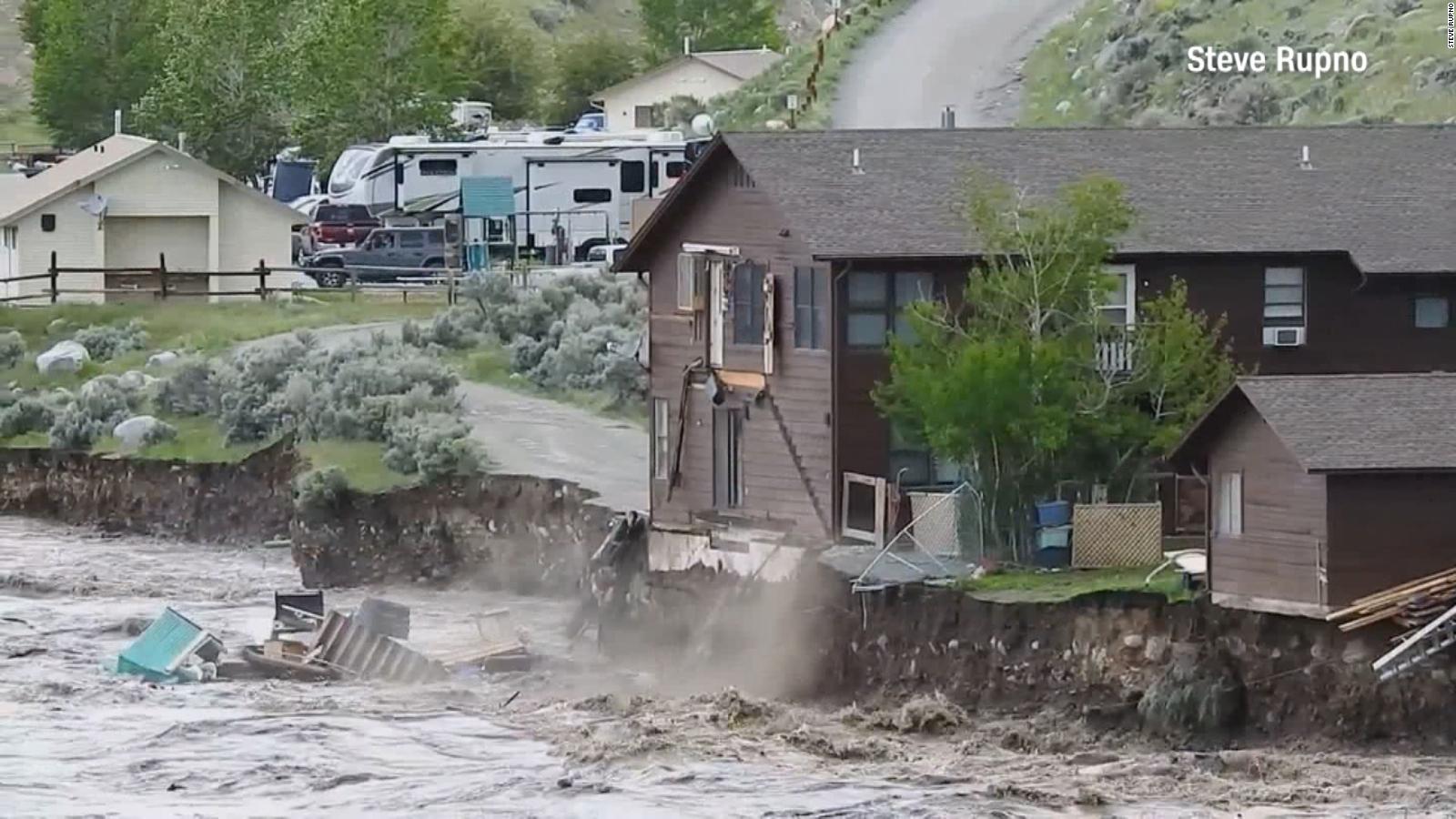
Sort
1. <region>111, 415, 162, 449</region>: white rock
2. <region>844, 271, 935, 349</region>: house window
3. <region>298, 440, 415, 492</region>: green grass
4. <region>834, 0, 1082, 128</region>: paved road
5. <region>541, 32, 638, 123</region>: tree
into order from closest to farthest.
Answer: <region>844, 271, 935, 349</region>: house window
<region>298, 440, 415, 492</region>: green grass
<region>111, 415, 162, 449</region>: white rock
<region>834, 0, 1082, 128</region>: paved road
<region>541, 32, 638, 123</region>: tree

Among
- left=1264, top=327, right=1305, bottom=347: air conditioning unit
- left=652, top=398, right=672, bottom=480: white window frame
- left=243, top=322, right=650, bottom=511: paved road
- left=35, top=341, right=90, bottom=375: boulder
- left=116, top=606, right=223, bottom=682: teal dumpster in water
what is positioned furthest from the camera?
left=35, top=341, right=90, bottom=375: boulder

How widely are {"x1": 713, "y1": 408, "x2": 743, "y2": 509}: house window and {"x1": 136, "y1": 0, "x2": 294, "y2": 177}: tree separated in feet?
205

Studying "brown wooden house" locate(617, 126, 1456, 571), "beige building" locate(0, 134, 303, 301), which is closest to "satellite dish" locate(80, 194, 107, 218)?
"beige building" locate(0, 134, 303, 301)

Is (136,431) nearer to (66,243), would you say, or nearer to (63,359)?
(63,359)

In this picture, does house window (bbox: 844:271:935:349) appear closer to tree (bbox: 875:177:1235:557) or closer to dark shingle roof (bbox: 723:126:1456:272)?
tree (bbox: 875:177:1235:557)

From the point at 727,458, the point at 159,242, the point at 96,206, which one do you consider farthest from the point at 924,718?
the point at 159,242

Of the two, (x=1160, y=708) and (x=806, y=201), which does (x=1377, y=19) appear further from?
(x=1160, y=708)

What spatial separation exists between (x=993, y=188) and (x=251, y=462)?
2393 cm

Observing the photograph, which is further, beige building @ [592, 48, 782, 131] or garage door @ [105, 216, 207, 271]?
beige building @ [592, 48, 782, 131]

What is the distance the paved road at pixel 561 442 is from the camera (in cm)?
5806

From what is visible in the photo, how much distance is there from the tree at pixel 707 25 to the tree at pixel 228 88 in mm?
37809

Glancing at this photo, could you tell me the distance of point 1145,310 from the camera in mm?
47719

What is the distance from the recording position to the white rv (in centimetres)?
8631

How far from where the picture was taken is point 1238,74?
85000 millimetres
